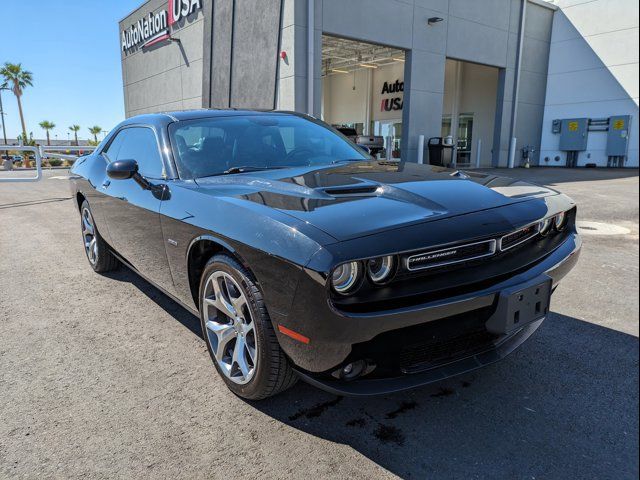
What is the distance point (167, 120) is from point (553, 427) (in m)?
3.00

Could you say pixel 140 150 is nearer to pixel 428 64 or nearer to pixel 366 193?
pixel 366 193

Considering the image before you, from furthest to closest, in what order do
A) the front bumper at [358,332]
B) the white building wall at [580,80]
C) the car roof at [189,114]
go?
1. the white building wall at [580,80]
2. the car roof at [189,114]
3. the front bumper at [358,332]

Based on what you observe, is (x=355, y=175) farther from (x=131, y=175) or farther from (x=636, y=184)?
(x=636, y=184)

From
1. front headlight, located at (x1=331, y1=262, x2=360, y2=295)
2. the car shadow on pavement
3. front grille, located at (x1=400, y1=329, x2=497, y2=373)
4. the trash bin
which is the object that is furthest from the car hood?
the trash bin

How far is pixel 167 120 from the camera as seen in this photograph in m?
3.27

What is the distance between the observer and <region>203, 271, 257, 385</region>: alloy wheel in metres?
2.22

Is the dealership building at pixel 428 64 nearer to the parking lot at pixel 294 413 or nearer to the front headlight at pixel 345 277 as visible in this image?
the parking lot at pixel 294 413

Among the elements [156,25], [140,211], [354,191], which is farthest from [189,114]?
[156,25]

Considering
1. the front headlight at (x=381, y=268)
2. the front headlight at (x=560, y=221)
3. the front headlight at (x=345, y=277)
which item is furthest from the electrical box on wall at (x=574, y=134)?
the front headlight at (x=345, y=277)

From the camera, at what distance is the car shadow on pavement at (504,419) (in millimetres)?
1842

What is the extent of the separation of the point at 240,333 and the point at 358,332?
2.61ft

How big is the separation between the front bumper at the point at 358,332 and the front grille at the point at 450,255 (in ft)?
0.52

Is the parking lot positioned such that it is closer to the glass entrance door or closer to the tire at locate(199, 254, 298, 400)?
the tire at locate(199, 254, 298, 400)

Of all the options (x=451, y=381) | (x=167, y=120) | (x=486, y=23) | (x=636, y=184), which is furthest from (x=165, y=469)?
(x=486, y=23)
